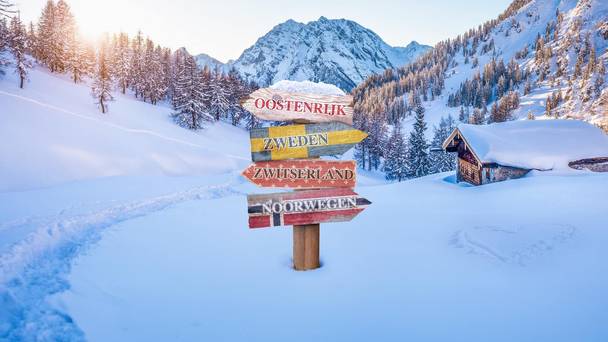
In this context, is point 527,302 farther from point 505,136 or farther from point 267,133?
point 505,136

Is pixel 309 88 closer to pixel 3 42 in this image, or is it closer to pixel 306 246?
pixel 306 246

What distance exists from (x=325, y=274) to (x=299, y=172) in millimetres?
1960

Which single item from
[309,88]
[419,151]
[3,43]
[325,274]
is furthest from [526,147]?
[3,43]

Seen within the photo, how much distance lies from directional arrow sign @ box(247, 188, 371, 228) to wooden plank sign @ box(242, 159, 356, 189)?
157 mm

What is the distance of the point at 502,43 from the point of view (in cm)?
17350

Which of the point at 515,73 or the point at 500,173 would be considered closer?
the point at 500,173

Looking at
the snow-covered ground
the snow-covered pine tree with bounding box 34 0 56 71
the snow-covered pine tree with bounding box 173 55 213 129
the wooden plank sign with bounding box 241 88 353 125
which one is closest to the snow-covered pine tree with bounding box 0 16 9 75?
the snow-covered pine tree with bounding box 34 0 56 71

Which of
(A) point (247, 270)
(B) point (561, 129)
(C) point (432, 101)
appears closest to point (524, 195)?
(A) point (247, 270)

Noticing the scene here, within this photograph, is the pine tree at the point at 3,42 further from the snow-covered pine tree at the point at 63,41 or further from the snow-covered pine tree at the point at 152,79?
the snow-covered pine tree at the point at 152,79

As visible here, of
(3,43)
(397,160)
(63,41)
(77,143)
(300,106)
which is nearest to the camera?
(300,106)

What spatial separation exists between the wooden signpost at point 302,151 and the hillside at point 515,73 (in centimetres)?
7577

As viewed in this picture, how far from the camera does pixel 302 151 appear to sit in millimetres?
5379

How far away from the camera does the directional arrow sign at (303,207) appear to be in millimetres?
5281

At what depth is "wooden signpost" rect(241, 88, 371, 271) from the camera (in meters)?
5.33
